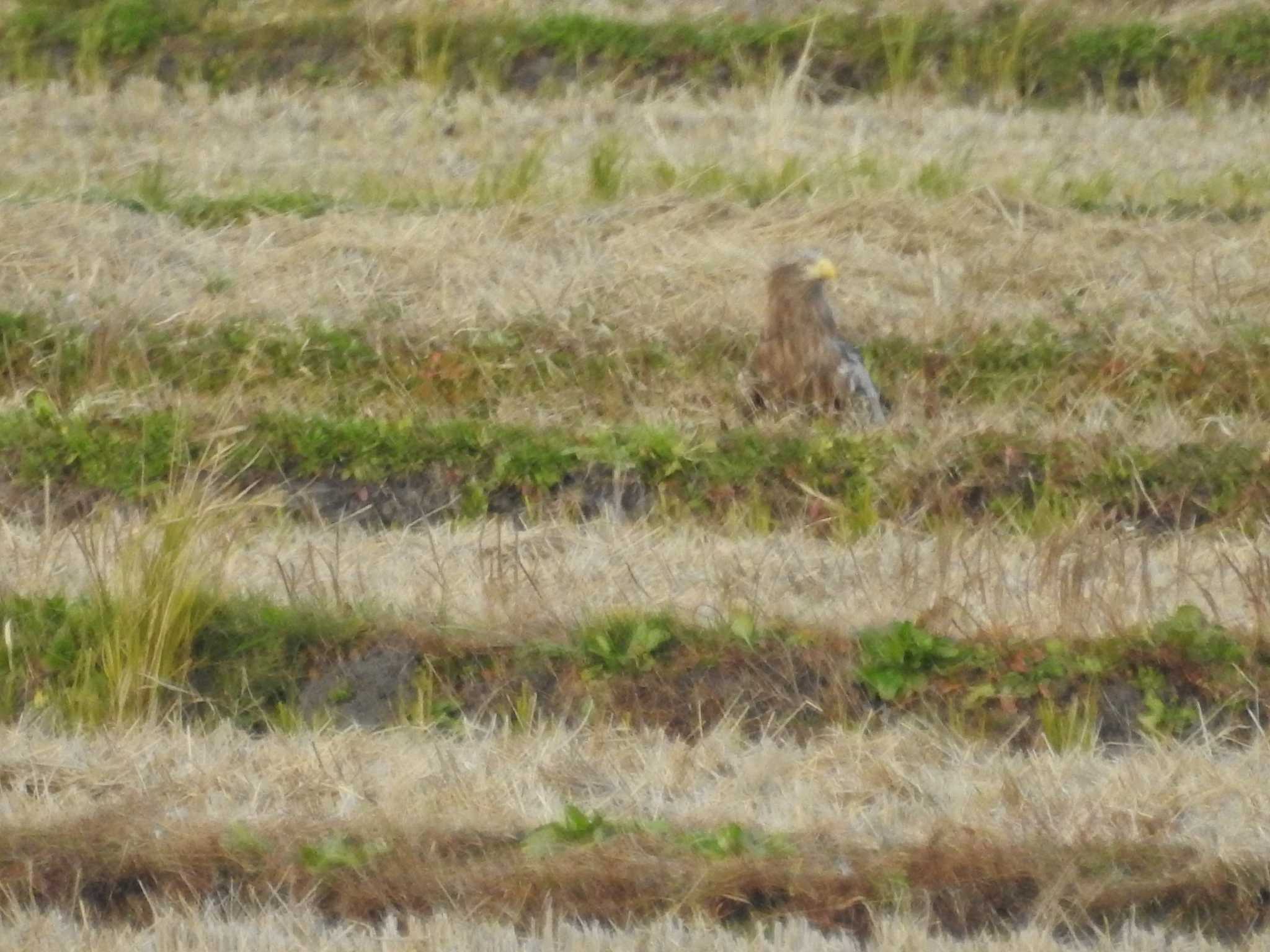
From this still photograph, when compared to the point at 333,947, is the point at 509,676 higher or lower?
lower

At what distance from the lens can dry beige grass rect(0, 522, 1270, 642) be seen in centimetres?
635

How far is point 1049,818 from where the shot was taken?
4.71 meters

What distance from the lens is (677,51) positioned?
1516cm

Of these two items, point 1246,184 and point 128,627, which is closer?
point 128,627

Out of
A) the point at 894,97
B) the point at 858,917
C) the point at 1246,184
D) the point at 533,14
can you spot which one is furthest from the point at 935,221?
the point at 858,917

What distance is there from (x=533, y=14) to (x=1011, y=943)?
12457 mm

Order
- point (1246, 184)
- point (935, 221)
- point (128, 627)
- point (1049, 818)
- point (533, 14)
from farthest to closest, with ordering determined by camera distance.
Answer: point (533, 14) < point (1246, 184) < point (935, 221) < point (128, 627) < point (1049, 818)

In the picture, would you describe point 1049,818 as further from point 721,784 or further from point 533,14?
point 533,14

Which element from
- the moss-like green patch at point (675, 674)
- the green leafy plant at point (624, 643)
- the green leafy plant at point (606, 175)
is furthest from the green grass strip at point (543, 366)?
the green leafy plant at point (624, 643)

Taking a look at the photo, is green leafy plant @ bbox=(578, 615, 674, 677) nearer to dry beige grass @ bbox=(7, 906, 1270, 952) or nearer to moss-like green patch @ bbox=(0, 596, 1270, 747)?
moss-like green patch @ bbox=(0, 596, 1270, 747)

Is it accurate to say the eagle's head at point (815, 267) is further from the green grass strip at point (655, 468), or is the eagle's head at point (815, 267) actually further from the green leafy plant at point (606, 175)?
the green leafy plant at point (606, 175)

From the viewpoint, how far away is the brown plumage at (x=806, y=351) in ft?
30.3

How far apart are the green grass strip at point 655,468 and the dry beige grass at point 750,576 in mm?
910

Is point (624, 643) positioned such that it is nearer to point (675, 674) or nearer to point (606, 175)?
point (675, 674)
